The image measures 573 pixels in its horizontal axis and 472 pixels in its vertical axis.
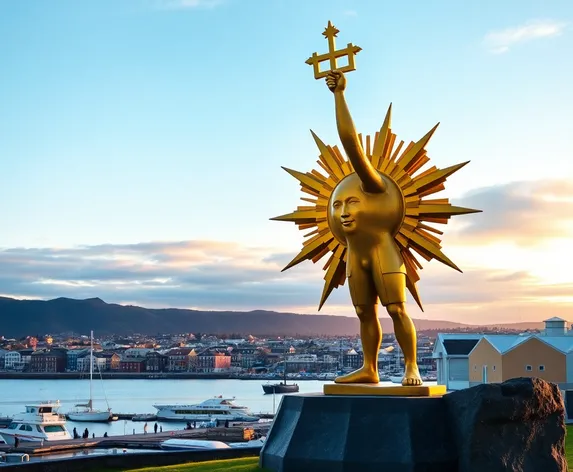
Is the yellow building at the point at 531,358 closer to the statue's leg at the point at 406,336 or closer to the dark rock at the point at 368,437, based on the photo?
the statue's leg at the point at 406,336

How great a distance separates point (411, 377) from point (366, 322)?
1.05 meters

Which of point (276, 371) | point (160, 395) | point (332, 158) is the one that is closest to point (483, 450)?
point (332, 158)

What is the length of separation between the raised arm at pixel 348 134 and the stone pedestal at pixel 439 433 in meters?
2.90

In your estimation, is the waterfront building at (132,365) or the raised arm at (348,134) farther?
the waterfront building at (132,365)

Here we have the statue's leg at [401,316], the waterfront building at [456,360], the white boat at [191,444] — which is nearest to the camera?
the statue's leg at [401,316]

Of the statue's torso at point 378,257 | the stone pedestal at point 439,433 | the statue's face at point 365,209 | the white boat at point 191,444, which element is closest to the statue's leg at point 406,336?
the statue's torso at point 378,257

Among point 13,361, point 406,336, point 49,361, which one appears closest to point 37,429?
point 406,336

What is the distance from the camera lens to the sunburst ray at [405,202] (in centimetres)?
1132

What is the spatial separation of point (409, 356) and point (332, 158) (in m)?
3.07

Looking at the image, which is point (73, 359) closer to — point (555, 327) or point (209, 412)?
point (209, 412)

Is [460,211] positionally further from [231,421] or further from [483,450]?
[231,421]

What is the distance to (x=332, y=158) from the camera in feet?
39.6

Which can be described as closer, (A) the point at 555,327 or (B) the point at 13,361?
(A) the point at 555,327

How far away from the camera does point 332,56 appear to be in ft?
36.5
